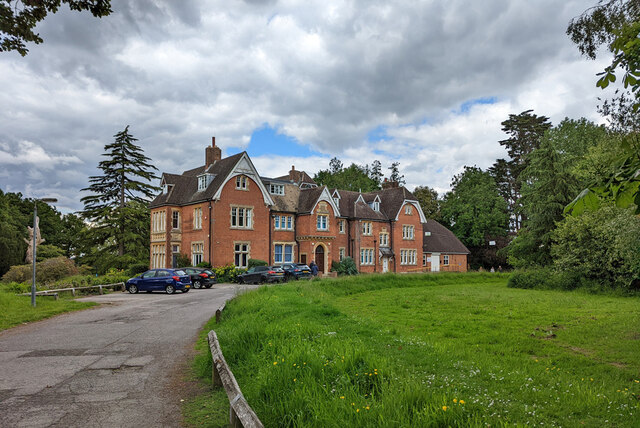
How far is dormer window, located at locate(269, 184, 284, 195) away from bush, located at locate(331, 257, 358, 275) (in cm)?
1029

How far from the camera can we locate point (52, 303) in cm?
2195

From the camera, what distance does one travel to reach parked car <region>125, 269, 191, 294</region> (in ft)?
96.5

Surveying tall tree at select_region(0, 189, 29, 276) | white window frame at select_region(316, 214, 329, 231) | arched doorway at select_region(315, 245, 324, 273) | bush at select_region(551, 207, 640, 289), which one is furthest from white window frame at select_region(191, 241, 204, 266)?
bush at select_region(551, 207, 640, 289)

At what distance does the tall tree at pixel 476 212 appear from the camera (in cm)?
6338

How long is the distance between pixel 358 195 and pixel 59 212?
198ft

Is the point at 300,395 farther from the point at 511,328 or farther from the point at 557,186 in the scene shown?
the point at 557,186

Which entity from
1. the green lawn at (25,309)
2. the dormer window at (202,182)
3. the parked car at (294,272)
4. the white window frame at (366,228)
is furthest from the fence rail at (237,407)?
the white window frame at (366,228)

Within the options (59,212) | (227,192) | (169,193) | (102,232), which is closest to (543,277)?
(227,192)

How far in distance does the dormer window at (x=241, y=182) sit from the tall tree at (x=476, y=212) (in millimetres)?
35390

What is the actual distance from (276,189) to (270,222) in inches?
195

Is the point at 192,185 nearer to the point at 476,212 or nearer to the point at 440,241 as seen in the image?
the point at 440,241

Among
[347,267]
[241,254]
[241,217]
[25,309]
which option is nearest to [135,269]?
[241,254]

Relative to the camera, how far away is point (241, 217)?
4362cm

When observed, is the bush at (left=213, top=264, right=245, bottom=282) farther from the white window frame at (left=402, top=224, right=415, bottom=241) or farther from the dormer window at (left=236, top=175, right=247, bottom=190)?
the white window frame at (left=402, top=224, right=415, bottom=241)
